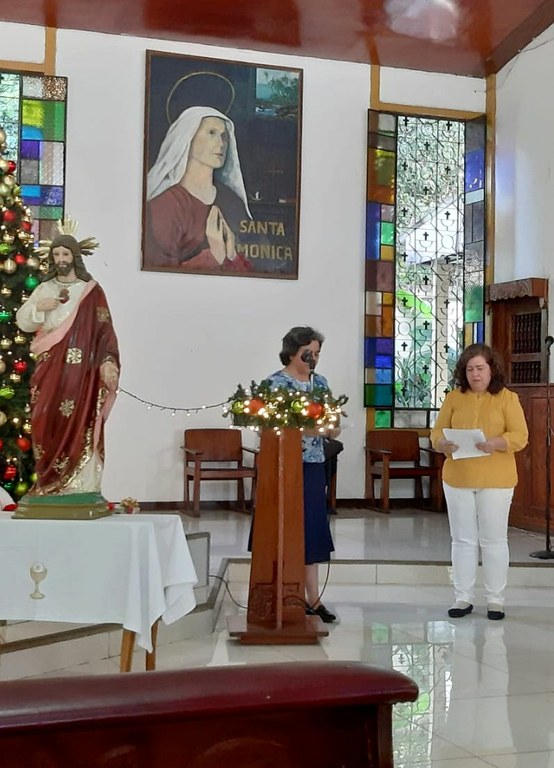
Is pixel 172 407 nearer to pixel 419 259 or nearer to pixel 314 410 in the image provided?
pixel 419 259

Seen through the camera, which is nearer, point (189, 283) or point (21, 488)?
point (21, 488)

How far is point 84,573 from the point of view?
10.1 feet

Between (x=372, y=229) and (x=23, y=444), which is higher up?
(x=372, y=229)

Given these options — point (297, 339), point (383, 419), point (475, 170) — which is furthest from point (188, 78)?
point (297, 339)

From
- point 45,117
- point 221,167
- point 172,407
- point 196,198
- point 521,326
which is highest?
point 45,117

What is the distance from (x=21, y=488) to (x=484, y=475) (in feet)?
9.24

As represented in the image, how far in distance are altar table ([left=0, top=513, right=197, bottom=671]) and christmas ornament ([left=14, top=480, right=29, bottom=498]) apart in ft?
8.23

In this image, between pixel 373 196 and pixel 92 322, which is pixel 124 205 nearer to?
pixel 373 196

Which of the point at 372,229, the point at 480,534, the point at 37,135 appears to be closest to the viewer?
the point at 480,534

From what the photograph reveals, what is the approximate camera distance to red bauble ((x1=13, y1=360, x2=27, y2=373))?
18.2ft

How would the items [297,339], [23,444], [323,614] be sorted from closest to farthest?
[297,339], [323,614], [23,444]

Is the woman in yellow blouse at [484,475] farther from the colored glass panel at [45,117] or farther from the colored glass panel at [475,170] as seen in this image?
the colored glass panel at [45,117]

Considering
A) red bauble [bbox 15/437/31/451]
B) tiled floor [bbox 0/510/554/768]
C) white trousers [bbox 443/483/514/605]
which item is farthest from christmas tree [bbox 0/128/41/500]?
white trousers [bbox 443/483/514/605]

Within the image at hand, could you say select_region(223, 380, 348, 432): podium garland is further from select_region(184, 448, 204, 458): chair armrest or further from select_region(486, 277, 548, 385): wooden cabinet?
select_region(486, 277, 548, 385): wooden cabinet
